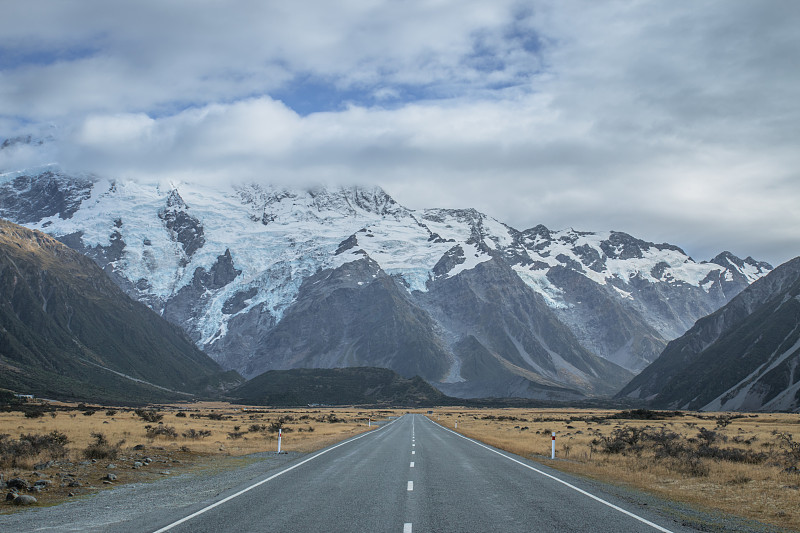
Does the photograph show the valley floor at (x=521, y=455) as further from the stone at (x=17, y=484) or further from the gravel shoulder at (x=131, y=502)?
the stone at (x=17, y=484)

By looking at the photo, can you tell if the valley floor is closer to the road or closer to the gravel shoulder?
the gravel shoulder

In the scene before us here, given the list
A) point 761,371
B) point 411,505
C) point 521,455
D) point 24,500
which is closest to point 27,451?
point 24,500

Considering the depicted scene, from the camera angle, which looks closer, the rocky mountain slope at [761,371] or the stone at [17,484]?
the stone at [17,484]

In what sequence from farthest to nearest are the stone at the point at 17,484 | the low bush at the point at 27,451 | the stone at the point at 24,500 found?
the low bush at the point at 27,451 → the stone at the point at 17,484 → the stone at the point at 24,500

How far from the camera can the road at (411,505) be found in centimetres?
1430

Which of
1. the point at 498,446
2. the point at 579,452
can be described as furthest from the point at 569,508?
the point at 498,446

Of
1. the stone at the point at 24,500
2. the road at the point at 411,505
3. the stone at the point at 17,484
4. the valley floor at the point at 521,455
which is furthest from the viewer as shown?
the stone at the point at 17,484

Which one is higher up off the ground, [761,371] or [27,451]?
[761,371]

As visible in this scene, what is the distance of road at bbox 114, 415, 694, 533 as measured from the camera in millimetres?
14305

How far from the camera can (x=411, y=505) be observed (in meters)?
17.0

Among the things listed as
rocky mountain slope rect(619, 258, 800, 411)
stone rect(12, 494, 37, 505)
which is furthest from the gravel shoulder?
rocky mountain slope rect(619, 258, 800, 411)

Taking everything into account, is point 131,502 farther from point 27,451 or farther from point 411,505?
point 27,451

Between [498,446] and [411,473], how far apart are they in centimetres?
1888

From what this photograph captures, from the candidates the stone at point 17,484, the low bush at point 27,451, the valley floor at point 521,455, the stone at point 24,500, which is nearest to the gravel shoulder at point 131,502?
the valley floor at point 521,455
